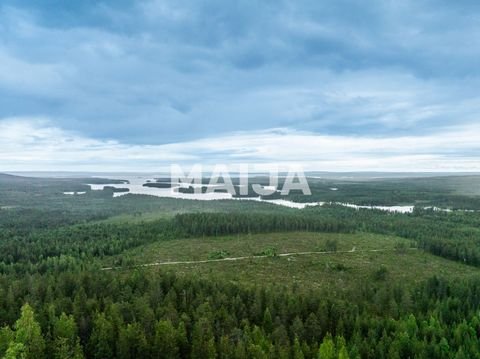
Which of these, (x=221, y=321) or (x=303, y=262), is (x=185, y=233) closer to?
(x=303, y=262)

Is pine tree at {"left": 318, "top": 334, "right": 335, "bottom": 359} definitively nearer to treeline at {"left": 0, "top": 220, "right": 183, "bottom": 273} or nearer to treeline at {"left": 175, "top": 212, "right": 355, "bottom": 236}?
treeline at {"left": 0, "top": 220, "right": 183, "bottom": 273}

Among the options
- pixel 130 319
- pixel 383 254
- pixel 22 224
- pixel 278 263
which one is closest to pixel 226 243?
pixel 278 263

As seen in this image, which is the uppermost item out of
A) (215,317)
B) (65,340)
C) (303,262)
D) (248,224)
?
(65,340)

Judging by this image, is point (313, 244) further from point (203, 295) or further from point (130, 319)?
point (130, 319)

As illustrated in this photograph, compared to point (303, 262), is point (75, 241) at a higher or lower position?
higher

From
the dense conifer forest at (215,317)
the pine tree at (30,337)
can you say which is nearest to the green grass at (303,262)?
the dense conifer forest at (215,317)

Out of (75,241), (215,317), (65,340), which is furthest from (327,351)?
(75,241)
